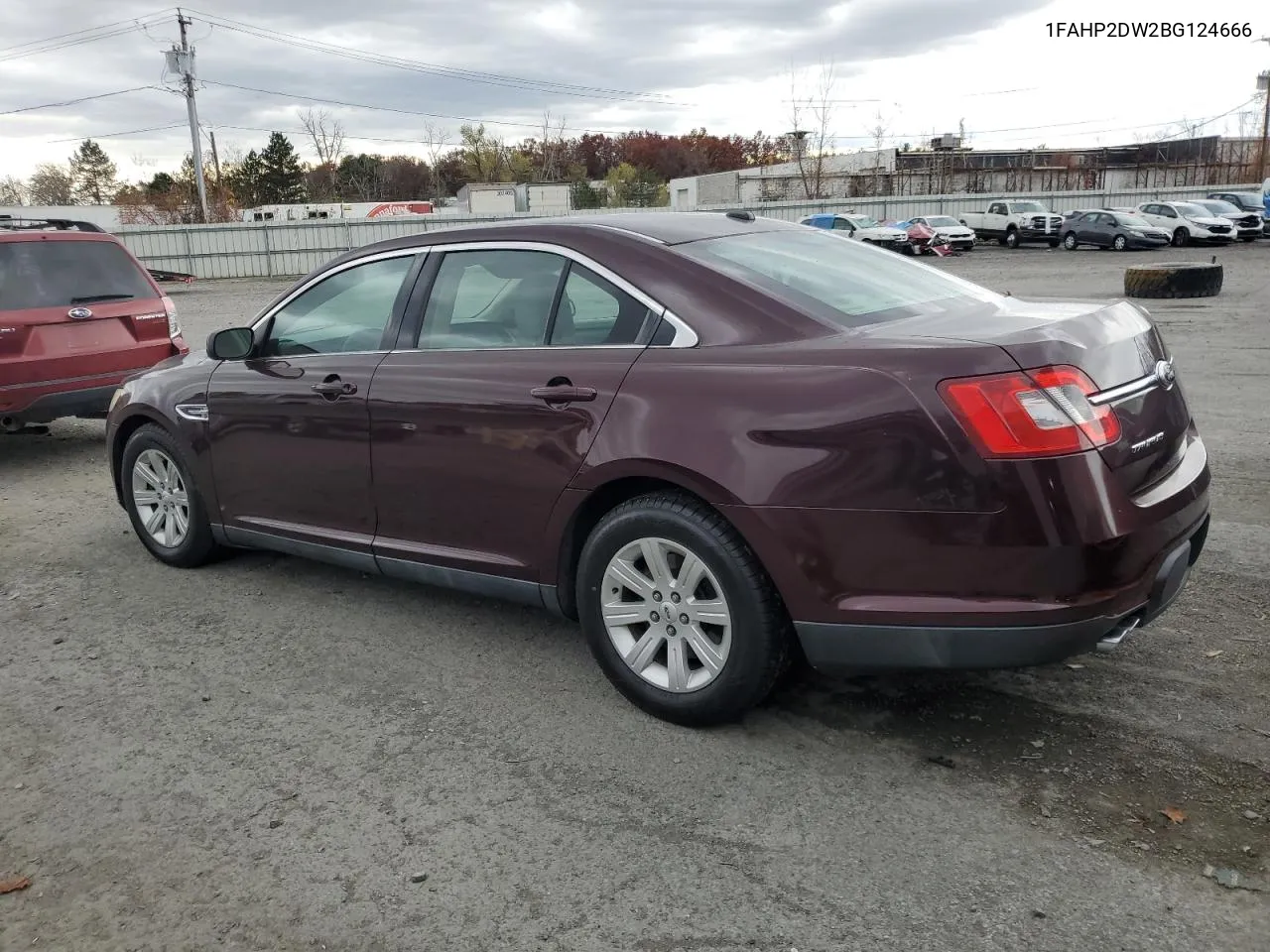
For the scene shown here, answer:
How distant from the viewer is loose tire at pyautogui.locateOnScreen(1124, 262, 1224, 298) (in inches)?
693

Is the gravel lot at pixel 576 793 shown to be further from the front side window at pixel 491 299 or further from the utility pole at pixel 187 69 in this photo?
the utility pole at pixel 187 69

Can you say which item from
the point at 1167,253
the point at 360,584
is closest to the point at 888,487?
the point at 360,584

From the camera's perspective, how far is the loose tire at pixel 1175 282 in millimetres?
17594

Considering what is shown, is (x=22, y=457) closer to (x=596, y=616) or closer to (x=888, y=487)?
(x=596, y=616)

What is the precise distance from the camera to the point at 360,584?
17.2ft

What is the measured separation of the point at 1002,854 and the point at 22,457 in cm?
845

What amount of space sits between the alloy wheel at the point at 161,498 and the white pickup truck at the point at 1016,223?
38.9m

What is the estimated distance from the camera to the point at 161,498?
Result: 18.2 ft

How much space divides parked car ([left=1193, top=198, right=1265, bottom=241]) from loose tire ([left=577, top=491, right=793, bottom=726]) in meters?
38.9

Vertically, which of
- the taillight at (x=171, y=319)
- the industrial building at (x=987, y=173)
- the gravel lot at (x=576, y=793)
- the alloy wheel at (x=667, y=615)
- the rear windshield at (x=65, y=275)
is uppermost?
the industrial building at (x=987, y=173)

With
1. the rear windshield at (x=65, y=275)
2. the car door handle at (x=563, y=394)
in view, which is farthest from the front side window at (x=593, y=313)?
the rear windshield at (x=65, y=275)

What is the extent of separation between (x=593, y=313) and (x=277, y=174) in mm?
96632

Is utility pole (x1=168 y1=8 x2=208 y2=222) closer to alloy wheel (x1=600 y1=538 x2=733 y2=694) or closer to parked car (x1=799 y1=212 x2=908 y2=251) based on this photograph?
parked car (x1=799 y1=212 x2=908 y2=251)

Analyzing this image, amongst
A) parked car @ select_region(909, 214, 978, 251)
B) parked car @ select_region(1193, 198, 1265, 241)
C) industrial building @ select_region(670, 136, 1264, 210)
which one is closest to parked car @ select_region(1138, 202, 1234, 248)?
parked car @ select_region(1193, 198, 1265, 241)
